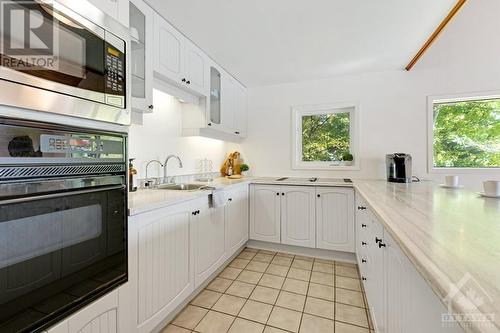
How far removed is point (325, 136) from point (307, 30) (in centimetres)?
162

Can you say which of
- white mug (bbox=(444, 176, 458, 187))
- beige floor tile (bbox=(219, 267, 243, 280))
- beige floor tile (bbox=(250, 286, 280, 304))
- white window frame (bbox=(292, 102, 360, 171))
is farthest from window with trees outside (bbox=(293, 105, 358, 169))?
beige floor tile (bbox=(250, 286, 280, 304))

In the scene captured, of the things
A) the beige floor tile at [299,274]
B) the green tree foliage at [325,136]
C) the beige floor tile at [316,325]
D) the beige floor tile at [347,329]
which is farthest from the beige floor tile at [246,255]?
the green tree foliage at [325,136]

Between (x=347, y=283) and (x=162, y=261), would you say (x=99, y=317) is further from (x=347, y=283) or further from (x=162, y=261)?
(x=347, y=283)

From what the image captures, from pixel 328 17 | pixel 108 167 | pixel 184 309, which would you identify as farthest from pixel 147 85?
pixel 184 309

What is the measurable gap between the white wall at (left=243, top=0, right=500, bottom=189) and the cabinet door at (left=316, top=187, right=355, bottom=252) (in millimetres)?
594

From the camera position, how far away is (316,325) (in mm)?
1561

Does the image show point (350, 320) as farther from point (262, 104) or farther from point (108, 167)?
point (262, 104)

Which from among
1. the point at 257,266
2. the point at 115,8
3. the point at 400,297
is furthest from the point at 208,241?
the point at 115,8

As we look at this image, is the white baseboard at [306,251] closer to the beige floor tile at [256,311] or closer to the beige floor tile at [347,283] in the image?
the beige floor tile at [347,283]

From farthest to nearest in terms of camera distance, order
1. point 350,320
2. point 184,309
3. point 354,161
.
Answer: point 354,161 → point 184,309 → point 350,320

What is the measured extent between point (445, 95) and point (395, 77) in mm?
567

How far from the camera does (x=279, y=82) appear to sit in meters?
3.30

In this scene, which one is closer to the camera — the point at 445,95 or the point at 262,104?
the point at 445,95

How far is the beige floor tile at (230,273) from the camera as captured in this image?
87.0 inches
